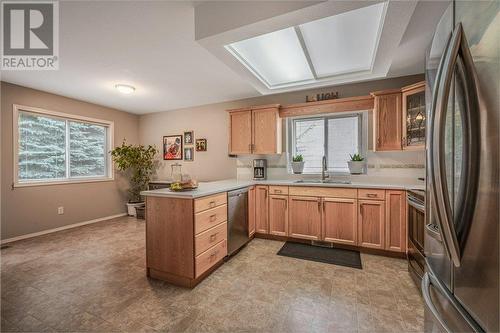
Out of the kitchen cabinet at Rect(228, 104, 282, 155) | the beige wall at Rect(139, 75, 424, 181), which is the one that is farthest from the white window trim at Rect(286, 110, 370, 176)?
the beige wall at Rect(139, 75, 424, 181)

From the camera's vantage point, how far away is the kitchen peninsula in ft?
6.67

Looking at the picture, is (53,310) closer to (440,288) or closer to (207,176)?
(440,288)

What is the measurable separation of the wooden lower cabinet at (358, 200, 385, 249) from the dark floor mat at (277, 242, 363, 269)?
25cm

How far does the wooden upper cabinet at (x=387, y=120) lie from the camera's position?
9.23ft

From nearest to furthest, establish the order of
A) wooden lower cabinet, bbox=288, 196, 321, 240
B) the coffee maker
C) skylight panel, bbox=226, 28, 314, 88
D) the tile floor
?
the tile floor → skylight panel, bbox=226, 28, 314, 88 → wooden lower cabinet, bbox=288, 196, 321, 240 → the coffee maker

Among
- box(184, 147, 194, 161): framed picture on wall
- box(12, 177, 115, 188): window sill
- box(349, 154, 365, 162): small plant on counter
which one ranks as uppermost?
box(184, 147, 194, 161): framed picture on wall

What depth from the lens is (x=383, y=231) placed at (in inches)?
105

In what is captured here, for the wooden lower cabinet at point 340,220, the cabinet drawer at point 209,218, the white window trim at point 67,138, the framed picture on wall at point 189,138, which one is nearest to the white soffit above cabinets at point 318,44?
the cabinet drawer at point 209,218

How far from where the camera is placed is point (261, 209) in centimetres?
333

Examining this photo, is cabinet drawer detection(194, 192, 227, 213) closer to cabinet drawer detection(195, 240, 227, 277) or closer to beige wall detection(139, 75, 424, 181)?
cabinet drawer detection(195, 240, 227, 277)

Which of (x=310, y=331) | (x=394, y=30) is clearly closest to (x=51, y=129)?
(x=310, y=331)

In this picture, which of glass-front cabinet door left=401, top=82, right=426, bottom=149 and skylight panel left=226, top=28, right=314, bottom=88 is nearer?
skylight panel left=226, top=28, right=314, bottom=88

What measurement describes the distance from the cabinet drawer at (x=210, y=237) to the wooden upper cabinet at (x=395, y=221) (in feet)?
6.75

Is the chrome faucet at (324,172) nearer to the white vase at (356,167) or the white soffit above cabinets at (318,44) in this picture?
the white vase at (356,167)
